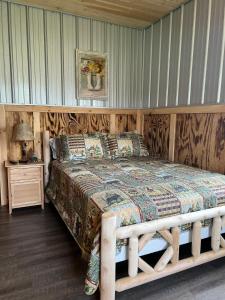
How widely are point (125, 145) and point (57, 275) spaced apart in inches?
73.2

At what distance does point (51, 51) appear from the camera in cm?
307

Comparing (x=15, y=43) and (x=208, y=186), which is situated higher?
(x=15, y=43)

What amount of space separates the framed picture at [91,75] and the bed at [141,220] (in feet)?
5.40

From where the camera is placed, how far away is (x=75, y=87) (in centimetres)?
326

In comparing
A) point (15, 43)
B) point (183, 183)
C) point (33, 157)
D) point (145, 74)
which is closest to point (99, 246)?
point (183, 183)

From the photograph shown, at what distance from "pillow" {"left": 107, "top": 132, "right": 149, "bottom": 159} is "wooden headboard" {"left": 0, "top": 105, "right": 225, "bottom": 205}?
0.33m

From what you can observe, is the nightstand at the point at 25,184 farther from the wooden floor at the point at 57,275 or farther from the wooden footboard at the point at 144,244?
the wooden footboard at the point at 144,244

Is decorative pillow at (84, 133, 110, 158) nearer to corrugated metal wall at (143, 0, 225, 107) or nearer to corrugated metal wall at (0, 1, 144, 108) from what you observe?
corrugated metal wall at (0, 1, 144, 108)

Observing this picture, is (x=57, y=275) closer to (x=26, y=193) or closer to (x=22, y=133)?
(x=26, y=193)

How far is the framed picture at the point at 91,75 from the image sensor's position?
10.6 feet

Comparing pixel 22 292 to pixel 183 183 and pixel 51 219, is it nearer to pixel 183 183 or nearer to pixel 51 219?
pixel 51 219

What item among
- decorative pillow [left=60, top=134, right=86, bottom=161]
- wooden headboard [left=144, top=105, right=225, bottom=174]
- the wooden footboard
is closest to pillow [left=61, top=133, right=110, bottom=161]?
decorative pillow [left=60, top=134, right=86, bottom=161]

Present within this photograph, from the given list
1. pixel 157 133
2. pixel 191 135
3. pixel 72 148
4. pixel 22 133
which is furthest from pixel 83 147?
pixel 191 135

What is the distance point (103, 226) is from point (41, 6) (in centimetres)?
293
